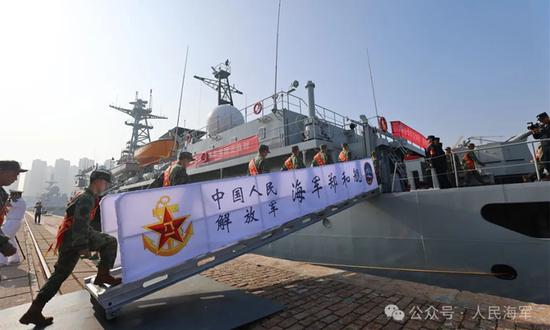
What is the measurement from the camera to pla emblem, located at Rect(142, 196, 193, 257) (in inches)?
124

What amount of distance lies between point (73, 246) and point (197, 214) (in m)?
1.36

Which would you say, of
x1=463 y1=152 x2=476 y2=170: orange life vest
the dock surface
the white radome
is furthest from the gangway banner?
the white radome

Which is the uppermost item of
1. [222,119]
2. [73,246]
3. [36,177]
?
[36,177]

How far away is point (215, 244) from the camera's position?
373 cm

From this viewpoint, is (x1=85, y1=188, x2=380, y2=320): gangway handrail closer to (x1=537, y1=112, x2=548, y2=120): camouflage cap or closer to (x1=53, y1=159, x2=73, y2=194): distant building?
(x1=537, y1=112, x2=548, y2=120): camouflage cap

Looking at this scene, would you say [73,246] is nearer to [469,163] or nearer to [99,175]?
[99,175]

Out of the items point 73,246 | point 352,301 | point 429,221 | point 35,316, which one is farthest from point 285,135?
point 35,316

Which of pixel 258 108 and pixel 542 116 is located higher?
pixel 258 108

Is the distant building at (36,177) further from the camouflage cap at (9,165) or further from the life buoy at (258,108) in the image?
the camouflage cap at (9,165)

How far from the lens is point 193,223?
354 centimetres

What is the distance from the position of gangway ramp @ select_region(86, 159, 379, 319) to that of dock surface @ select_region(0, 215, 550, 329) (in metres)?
0.77

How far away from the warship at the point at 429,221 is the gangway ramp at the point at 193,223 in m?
2.12

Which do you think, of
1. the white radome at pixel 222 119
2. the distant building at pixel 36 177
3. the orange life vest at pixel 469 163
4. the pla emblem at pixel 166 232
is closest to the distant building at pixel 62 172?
the distant building at pixel 36 177

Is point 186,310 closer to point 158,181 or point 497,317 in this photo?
point 158,181
